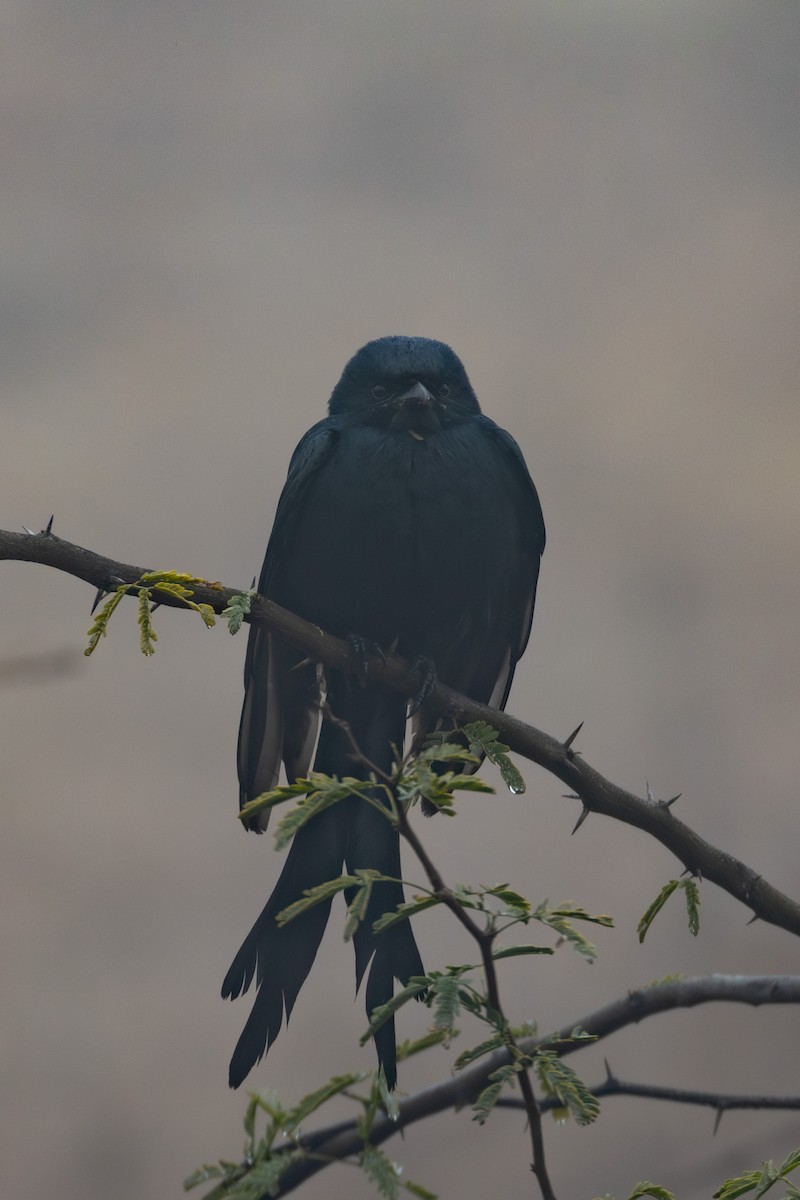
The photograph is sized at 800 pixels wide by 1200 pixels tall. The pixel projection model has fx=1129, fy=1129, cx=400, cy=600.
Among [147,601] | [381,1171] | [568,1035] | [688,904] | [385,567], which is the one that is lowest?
[381,1171]

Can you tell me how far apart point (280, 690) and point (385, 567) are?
29 centimetres

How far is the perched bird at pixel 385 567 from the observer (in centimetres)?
196

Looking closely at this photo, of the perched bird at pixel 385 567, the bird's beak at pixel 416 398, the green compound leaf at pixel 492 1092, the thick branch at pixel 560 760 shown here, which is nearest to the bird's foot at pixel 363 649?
the perched bird at pixel 385 567

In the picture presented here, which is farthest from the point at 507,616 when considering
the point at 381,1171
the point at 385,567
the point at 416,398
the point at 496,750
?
the point at 381,1171

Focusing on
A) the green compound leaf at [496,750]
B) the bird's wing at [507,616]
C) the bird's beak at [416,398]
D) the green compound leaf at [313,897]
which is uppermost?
the bird's beak at [416,398]

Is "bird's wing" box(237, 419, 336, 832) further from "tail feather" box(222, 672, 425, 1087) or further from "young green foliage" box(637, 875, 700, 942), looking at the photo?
"young green foliage" box(637, 875, 700, 942)

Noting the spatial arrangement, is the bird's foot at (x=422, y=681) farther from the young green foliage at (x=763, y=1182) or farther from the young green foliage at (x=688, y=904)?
the young green foliage at (x=763, y=1182)

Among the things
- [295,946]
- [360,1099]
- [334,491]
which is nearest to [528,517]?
[334,491]

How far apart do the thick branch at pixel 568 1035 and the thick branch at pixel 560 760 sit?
0.18 metres

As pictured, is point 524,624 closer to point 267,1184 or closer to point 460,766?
point 460,766

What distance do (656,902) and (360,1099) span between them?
1.49 feet

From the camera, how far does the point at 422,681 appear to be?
196 cm

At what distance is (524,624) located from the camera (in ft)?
7.54

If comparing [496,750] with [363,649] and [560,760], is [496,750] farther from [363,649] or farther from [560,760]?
[363,649]
